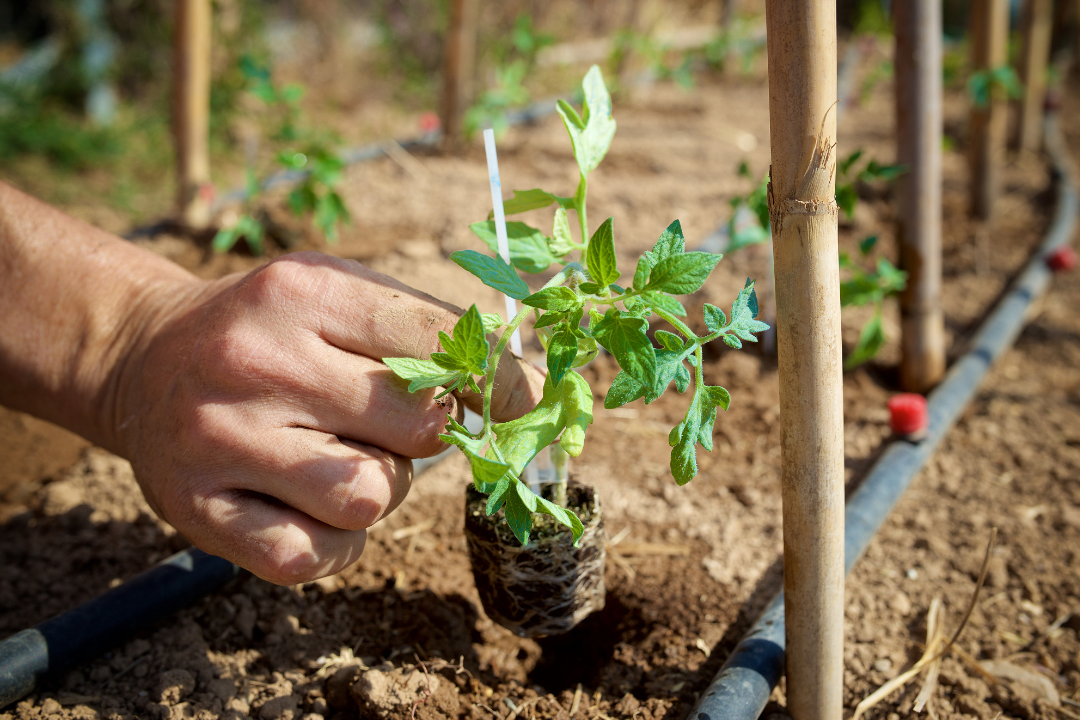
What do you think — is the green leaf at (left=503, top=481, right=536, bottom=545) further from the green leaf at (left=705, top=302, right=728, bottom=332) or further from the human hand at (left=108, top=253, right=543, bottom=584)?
the green leaf at (left=705, top=302, right=728, bottom=332)

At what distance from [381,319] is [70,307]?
667 millimetres

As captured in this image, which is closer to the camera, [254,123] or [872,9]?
→ [254,123]

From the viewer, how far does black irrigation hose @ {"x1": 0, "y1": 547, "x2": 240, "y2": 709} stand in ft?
3.61

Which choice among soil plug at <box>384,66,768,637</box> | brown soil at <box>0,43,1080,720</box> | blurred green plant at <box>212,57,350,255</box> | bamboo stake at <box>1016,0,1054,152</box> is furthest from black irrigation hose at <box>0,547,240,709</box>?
bamboo stake at <box>1016,0,1054,152</box>

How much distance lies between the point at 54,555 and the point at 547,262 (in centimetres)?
122

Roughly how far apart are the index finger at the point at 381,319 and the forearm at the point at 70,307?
14.1 inches

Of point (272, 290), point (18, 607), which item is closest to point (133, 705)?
point (18, 607)

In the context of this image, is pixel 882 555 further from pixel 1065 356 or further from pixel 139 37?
pixel 139 37

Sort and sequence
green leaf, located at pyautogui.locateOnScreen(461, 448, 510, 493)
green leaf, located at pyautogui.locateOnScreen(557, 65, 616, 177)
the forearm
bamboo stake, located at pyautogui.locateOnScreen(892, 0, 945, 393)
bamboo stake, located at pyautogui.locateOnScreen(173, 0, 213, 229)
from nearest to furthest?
green leaf, located at pyautogui.locateOnScreen(461, 448, 510, 493) → green leaf, located at pyautogui.locateOnScreen(557, 65, 616, 177) → the forearm → bamboo stake, located at pyautogui.locateOnScreen(892, 0, 945, 393) → bamboo stake, located at pyautogui.locateOnScreen(173, 0, 213, 229)

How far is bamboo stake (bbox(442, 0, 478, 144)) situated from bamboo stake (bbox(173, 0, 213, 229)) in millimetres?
1194

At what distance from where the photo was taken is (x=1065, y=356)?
2398mm

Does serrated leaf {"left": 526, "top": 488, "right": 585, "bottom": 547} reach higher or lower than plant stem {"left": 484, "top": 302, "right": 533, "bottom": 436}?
lower

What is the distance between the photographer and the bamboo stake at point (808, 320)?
2.73 ft

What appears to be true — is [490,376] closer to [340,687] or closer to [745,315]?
[745,315]
